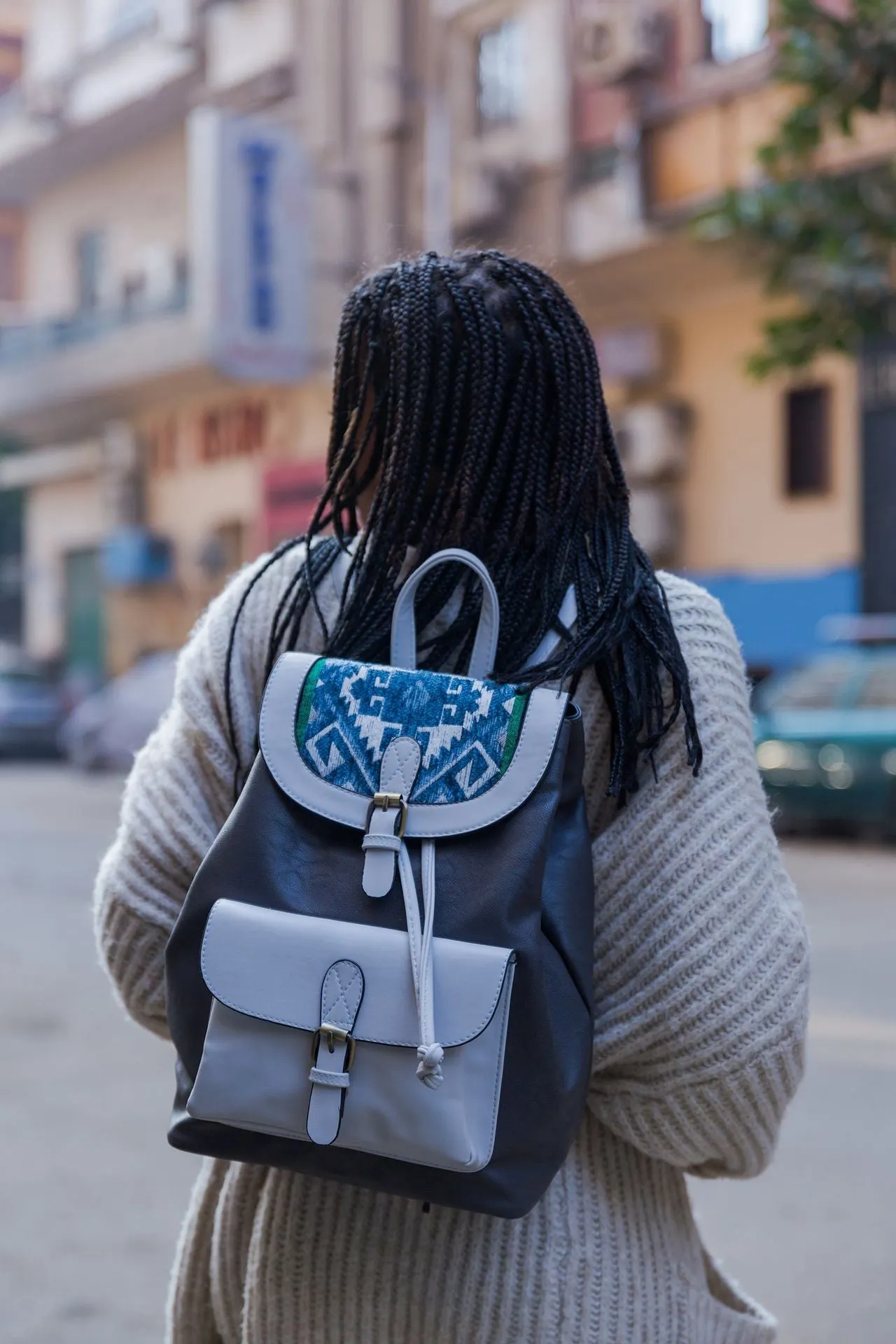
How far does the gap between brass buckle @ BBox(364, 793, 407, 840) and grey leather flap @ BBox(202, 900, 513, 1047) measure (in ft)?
0.25

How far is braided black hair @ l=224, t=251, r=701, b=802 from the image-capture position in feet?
4.51

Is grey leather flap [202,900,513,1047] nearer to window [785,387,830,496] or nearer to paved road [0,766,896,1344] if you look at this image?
paved road [0,766,896,1344]

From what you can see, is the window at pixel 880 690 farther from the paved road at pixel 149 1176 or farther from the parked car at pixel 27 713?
the parked car at pixel 27 713

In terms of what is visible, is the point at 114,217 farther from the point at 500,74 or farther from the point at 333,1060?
the point at 333,1060

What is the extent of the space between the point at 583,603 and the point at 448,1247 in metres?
0.54

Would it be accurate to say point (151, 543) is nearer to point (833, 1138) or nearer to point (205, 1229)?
point (833, 1138)

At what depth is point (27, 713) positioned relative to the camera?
19.8 meters

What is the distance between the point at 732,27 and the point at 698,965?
47.9 feet

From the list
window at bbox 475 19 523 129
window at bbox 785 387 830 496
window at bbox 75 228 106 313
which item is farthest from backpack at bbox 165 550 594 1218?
window at bbox 75 228 106 313

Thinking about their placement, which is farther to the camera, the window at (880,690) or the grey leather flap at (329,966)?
the window at (880,690)

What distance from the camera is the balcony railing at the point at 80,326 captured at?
65.1ft

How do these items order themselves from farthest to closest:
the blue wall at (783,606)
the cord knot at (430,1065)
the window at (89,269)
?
the window at (89,269) → the blue wall at (783,606) → the cord knot at (430,1065)

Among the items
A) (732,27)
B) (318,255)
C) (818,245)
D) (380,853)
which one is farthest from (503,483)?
(318,255)

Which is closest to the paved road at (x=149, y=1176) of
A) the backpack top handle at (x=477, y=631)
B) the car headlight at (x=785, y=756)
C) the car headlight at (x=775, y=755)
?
the backpack top handle at (x=477, y=631)
